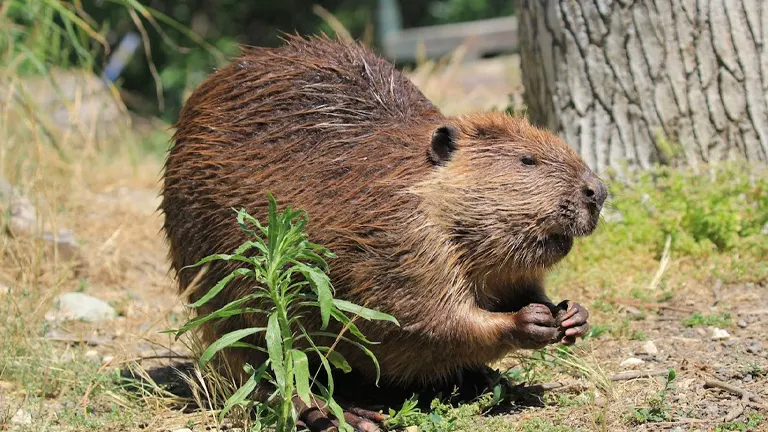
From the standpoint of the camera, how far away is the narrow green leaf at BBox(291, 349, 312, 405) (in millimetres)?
2738

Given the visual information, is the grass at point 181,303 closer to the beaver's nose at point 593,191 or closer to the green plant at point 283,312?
the green plant at point 283,312

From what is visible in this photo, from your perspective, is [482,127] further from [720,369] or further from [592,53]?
[592,53]

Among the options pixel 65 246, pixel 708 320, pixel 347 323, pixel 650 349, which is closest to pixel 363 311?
pixel 347 323

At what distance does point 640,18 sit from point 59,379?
2.98m

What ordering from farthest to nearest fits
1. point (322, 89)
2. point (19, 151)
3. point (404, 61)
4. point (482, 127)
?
point (404, 61), point (19, 151), point (322, 89), point (482, 127)

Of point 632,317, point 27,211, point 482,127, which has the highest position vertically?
point 482,127

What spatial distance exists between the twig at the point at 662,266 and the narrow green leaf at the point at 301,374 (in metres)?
2.03

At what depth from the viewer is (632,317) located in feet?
13.4

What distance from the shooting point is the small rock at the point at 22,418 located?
326 cm

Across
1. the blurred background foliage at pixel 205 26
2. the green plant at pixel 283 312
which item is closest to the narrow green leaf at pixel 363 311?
the green plant at pixel 283 312

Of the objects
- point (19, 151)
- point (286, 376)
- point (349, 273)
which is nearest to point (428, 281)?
point (349, 273)

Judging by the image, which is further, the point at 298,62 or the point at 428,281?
the point at 298,62

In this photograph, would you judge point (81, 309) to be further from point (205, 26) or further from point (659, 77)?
point (205, 26)

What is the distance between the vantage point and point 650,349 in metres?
3.74
